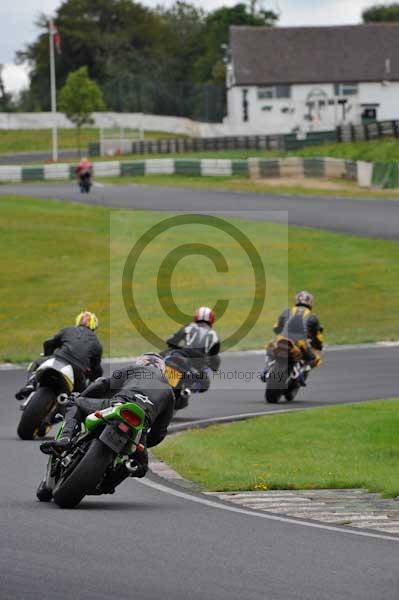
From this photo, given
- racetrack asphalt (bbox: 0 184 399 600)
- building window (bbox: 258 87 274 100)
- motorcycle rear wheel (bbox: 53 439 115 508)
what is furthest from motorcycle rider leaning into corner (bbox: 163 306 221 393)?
building window (bbox: 258 87 274 100)

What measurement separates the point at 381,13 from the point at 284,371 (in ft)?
393

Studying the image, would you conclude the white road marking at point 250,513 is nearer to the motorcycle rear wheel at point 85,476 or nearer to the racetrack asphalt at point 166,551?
the racetrack asphalt at point 166,551

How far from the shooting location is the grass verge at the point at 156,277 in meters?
27.2

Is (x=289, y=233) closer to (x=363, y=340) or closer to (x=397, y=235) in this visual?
(x=397, y=235)

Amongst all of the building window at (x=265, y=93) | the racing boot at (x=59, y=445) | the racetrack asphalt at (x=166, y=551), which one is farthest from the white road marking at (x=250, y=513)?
the building window at (x=265, y=93)

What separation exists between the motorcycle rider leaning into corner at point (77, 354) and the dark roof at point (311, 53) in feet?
252

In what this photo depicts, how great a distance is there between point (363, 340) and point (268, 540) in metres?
17.4

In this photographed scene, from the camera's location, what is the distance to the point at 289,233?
38656 millimetres

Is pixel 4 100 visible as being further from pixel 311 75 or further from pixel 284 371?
pixel 284 371

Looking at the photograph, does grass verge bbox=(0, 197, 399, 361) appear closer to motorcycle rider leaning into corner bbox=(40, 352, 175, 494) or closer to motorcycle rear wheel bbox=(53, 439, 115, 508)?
motorcycle rider leaning into corner bbox=(40, 352, 175, 494)

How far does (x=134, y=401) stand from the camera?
9.85 metres

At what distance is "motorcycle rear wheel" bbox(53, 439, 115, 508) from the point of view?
9453 millimetres

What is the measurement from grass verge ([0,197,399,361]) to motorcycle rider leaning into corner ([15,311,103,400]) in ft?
28.4

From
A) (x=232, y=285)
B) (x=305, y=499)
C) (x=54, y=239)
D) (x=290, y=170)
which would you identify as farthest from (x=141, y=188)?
(x=305, y=499)
